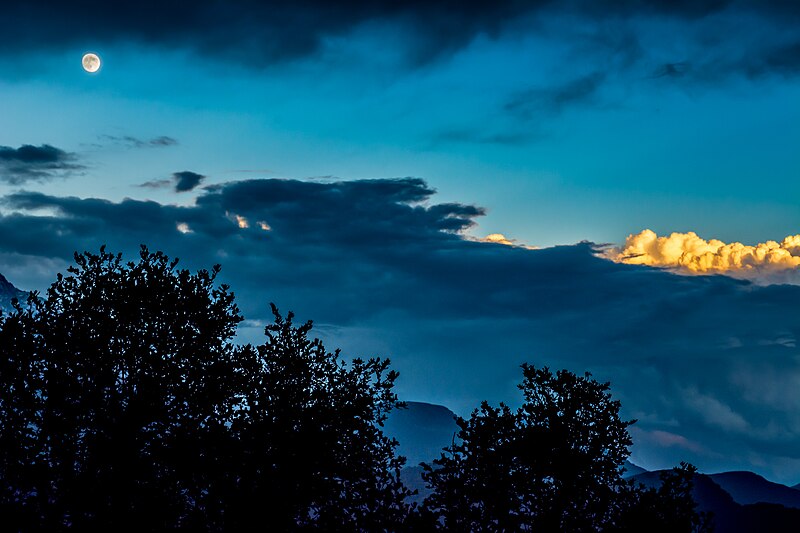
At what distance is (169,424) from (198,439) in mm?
1525

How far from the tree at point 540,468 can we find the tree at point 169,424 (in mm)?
5528

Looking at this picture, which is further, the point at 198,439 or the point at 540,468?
the point at 540,468

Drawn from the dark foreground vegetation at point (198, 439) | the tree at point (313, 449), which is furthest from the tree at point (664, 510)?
the tree at point (313, 449)

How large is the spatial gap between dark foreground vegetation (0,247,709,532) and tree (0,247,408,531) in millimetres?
59

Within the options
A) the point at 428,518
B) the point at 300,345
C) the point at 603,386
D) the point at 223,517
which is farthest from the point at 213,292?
the point at 603,386

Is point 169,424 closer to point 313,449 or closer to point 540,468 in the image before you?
point 313,449

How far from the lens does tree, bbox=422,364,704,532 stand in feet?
119

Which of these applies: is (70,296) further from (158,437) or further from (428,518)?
(428,518)

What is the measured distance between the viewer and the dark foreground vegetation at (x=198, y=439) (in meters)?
29.7

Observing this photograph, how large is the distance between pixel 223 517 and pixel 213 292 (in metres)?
10.4

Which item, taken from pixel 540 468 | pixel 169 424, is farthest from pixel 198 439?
pixel 540 468

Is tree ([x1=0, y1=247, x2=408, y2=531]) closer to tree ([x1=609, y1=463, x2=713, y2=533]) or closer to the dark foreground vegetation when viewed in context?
the dark foreground vegetation

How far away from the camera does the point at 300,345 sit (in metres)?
34.4

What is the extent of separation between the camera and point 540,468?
125 ft
